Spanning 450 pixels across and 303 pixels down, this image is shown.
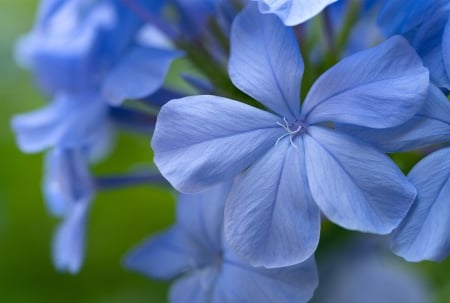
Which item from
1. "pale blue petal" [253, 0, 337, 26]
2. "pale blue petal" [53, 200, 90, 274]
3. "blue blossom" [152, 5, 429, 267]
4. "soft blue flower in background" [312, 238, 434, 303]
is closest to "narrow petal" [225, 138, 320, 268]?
"blue blossom" [152, 5, 429, 267]

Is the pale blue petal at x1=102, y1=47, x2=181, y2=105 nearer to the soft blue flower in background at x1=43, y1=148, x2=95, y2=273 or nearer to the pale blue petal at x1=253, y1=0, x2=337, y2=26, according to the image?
the soft blue flower in background at x1=43, y1=148, x2=95, y2=273

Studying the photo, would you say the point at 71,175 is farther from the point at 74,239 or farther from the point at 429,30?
the point at 429,30

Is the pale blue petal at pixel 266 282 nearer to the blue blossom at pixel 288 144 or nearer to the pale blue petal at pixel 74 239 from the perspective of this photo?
the blue blossom at pixel 288 144

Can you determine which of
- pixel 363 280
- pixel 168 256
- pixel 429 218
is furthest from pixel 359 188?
pixel 363 280

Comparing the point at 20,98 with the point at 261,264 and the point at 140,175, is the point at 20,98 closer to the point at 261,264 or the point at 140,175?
the point at 140,175

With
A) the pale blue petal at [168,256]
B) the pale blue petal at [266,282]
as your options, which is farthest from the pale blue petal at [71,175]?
the pale blue petal at [266,282]

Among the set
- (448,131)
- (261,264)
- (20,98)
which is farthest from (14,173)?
(448,131)
